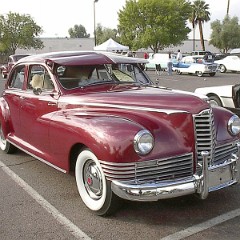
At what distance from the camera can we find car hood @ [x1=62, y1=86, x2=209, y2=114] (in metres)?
3.86

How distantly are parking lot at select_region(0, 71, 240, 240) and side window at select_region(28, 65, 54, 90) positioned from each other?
136 cm

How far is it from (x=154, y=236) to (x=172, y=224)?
322mm

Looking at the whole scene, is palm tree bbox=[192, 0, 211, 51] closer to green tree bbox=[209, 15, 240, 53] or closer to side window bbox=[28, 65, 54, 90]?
green tree bbox=[209, 15, 240, 53]

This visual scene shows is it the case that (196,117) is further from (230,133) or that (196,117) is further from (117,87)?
(117,87)

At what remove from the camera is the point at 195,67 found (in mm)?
25359

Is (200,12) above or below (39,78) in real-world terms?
above

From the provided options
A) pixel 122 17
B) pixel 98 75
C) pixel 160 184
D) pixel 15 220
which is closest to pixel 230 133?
pixel 160 184

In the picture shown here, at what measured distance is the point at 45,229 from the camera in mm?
3643

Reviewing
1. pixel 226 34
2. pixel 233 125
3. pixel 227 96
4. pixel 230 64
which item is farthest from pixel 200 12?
pixel 233 125

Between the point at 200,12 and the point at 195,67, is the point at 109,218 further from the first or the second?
the point at 200,12

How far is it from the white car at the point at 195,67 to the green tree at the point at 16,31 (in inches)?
1235

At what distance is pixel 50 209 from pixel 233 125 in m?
2.33

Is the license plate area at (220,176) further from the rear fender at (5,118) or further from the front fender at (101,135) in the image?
the rear fender at (5,118)

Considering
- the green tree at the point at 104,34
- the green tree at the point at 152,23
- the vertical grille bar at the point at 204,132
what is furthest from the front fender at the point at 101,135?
the green tree at the point at 104,34
